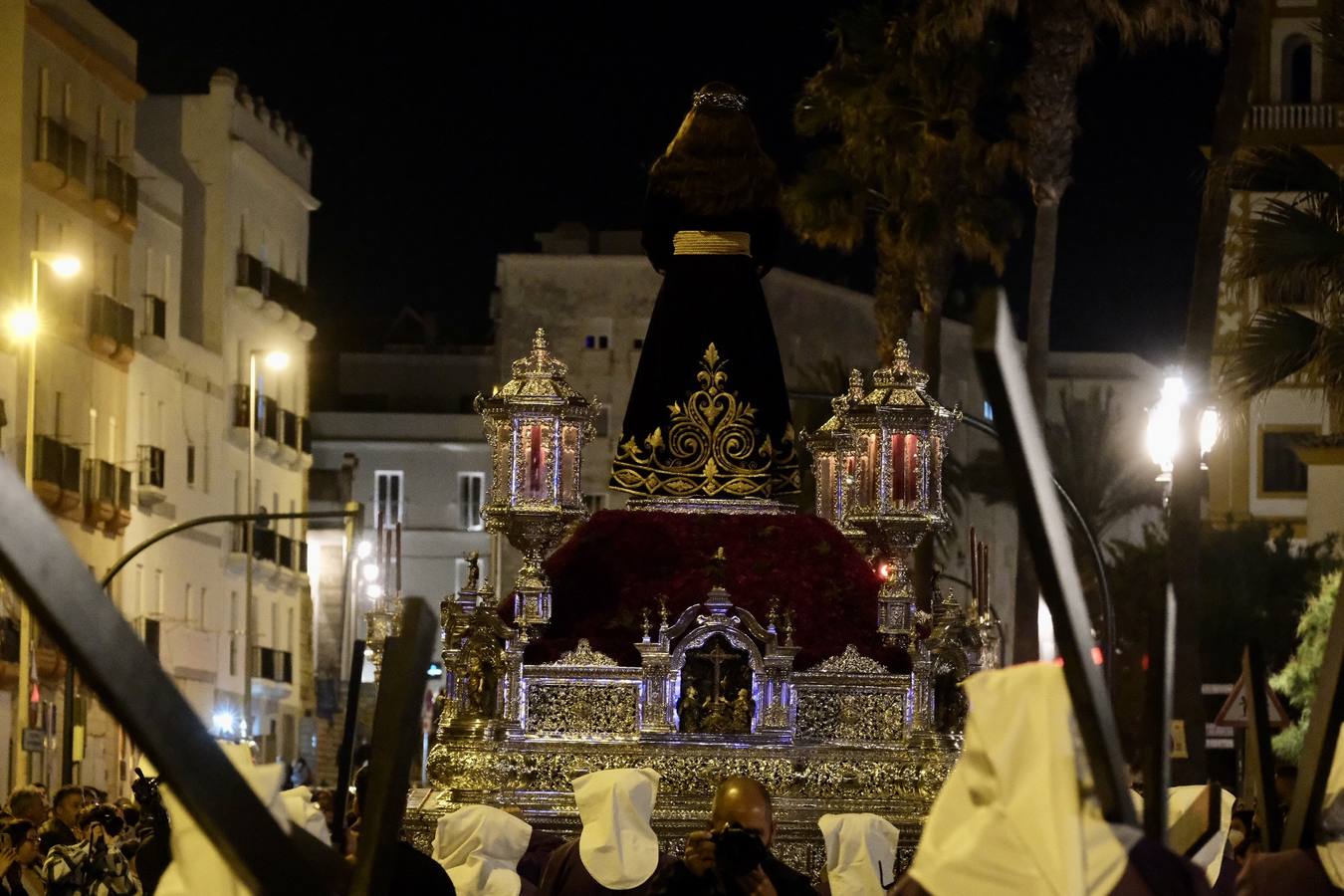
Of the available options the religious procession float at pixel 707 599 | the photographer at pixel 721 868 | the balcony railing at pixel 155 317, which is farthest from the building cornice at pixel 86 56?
the photographer at pixel 721 868

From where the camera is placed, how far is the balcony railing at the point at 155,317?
51062 millimetres

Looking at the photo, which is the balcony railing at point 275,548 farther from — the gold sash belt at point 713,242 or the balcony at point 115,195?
the gold sash belt at point 713,242

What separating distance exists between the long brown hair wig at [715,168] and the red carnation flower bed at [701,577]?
240cm

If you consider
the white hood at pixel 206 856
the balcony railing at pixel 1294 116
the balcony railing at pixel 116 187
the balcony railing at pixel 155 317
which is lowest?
the white hood at pixel 206 856

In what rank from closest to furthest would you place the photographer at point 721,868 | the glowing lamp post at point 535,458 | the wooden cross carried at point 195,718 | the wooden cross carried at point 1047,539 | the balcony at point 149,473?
the wooden cross carried at point 195,718 < the wooden cross carried at point 1047,539 < the photographer at point 721,868 < the glowing lamp post at point 535,458 < the balcony at point 149,473

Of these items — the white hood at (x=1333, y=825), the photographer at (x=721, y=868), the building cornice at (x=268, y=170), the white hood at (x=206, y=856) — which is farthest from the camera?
the building cornice at (x=268, y=170)

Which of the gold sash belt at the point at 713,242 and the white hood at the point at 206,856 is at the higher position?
the gold sash belt at the point at 713,242

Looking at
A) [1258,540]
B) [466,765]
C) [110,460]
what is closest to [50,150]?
[110,460]

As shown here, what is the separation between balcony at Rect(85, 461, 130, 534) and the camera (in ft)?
150

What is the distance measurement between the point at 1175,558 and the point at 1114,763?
56.3 ft

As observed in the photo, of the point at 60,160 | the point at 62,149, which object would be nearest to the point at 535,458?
the point at 60,160

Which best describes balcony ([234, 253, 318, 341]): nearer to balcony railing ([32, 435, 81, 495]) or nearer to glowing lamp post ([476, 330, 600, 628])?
balcony railing ([32, 435, 81, 495])

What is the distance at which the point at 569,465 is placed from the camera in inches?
725

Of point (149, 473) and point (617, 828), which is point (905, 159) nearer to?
point (149, 473)
